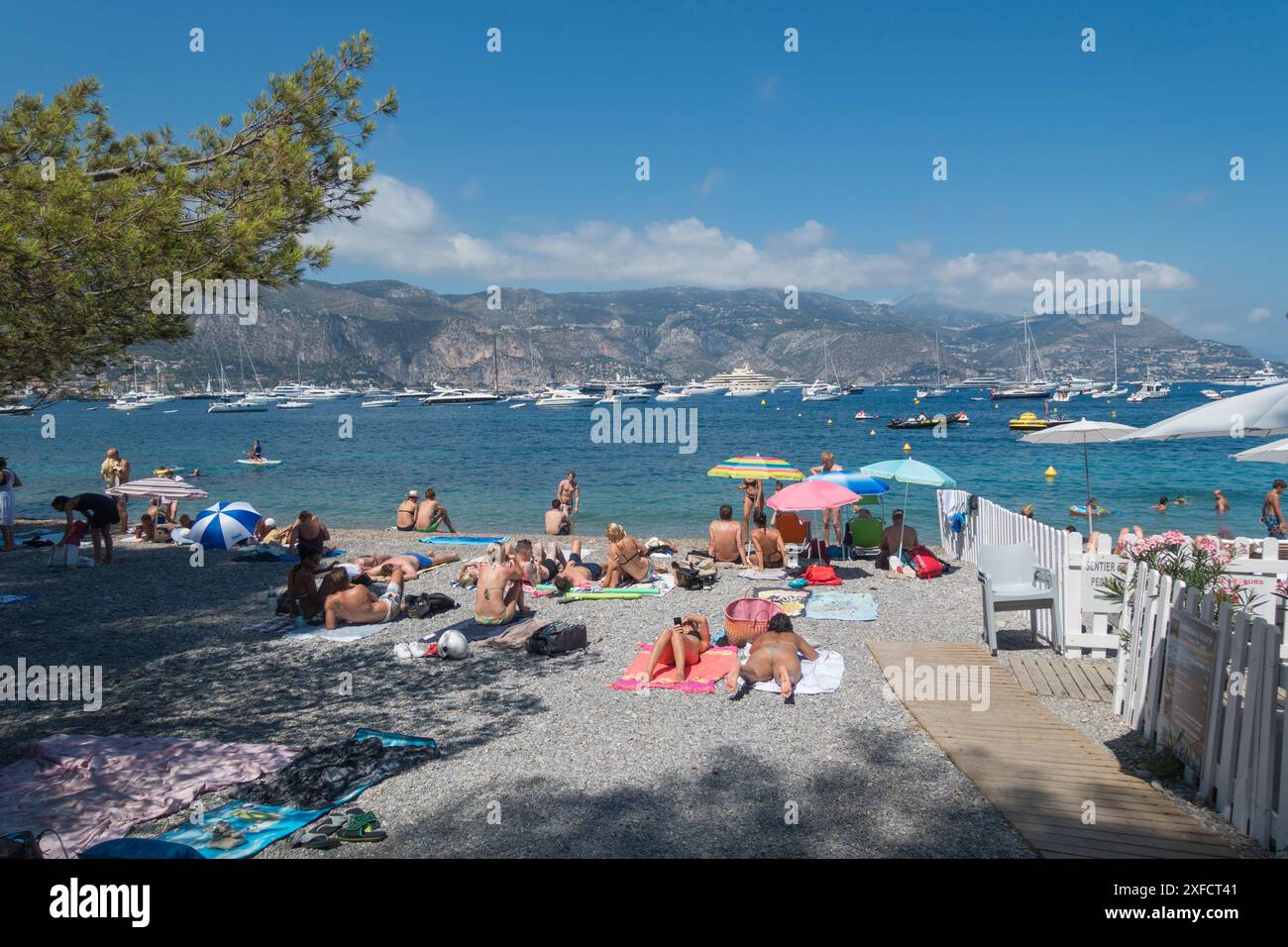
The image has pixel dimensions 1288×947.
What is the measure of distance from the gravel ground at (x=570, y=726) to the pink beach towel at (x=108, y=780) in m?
0.39

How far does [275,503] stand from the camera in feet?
98.2

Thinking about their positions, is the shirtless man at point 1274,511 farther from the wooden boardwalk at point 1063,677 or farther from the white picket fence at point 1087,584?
the wooden boardwalk at point 1063,677

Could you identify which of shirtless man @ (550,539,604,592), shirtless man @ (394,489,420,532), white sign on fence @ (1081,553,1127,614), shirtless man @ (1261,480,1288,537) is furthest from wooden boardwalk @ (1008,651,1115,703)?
shirtless man @ (394,489,420,532)

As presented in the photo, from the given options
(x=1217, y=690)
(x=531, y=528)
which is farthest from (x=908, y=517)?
(x=1217, y=690)

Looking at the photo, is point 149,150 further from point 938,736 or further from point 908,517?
point 908,517

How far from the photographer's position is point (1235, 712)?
4871 millimetres

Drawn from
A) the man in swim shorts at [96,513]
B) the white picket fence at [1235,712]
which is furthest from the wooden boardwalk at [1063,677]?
the man in swim shorts at [96,513]

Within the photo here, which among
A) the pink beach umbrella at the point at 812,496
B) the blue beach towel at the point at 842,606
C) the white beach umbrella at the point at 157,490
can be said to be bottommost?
the blue beach towel at the point at 842,606

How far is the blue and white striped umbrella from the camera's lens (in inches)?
634

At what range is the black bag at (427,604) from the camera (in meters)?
11.2

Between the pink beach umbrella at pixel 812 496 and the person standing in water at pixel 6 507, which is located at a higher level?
the pink beach umbrella at pixel 812 496

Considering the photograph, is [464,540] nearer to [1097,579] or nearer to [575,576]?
[575,576]

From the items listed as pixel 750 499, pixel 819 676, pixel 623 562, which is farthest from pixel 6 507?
pixel 819 676
